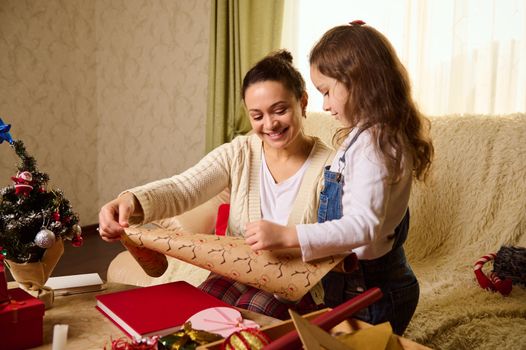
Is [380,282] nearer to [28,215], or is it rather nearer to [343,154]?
[343,154]

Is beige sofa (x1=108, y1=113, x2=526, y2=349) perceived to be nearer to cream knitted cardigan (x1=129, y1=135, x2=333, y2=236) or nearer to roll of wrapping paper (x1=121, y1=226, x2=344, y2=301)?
cream knitted cardigan (x1=129, y1=135, x2=333, y2=236)

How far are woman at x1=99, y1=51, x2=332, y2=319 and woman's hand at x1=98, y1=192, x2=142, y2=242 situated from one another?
0.08 ft

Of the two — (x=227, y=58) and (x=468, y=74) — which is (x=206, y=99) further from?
(x=468, y=74)

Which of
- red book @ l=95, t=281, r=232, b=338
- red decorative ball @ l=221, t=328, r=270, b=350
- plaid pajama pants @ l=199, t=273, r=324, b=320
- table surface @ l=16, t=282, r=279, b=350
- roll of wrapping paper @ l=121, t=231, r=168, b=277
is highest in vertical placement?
red decorative ball @ l=221, t=328, r=270, b=350

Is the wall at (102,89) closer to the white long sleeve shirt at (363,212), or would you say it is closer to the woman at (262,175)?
the woman at (262,175)

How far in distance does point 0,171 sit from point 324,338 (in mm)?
3484

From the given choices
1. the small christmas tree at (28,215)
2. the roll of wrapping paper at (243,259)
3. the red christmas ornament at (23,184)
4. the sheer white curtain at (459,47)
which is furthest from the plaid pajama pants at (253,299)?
the sheer white curtain at (459,47)

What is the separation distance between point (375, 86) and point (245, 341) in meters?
0.68

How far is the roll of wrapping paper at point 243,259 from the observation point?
1063 millimetres

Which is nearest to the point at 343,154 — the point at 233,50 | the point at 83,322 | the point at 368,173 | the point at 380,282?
the point at 368,173

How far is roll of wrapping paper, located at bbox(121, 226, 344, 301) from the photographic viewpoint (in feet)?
3.49

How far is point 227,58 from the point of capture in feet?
10.8

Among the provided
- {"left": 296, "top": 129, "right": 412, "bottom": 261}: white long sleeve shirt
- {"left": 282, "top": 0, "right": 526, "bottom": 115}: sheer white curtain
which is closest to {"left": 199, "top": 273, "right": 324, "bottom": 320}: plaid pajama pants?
{"left": 296, "top": 129, "right": 412, "bottom": 261}: white long sleeve shirt

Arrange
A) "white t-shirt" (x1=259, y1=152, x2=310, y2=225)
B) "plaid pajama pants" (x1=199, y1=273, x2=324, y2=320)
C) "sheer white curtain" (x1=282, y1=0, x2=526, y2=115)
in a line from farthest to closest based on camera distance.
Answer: "sheer white curtain" (x1=282, y1=0, x2=526, y2=115)
"white t-shirt" (x1=259, y1=152, x2=310, y2=225)
"plaid pajama pants" (x1=199, y1=273, x2=324, y2=320)
